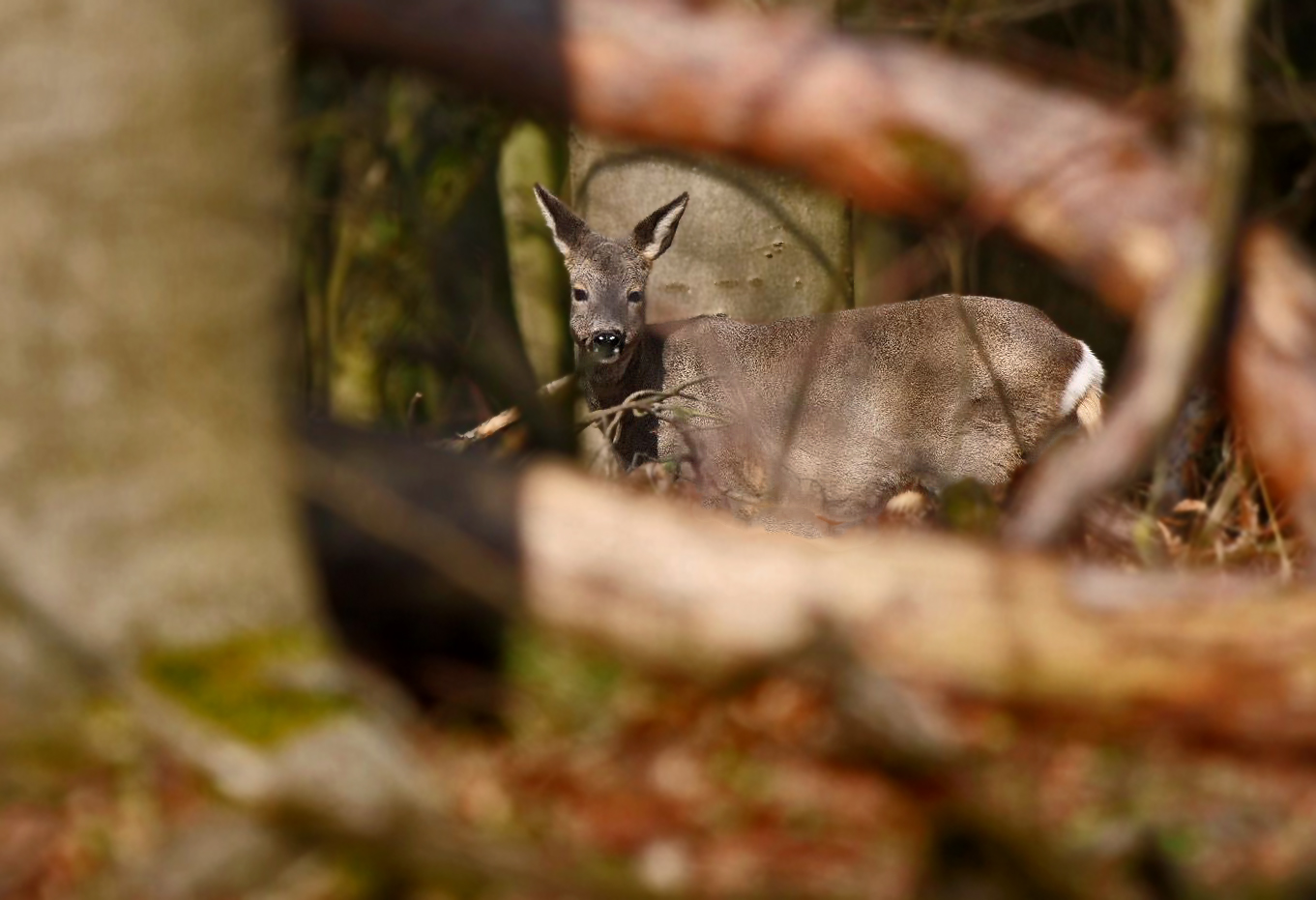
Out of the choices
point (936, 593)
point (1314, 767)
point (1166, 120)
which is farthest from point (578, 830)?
point (1166, 120)

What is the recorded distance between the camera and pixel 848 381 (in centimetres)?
821

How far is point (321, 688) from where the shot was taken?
3062mm

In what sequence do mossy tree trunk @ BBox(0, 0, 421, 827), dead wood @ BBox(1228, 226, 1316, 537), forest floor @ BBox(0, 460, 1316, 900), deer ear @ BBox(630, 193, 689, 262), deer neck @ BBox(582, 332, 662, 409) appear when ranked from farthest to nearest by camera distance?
1. deer neck @ BBox(582, 332, 662, 409)
2. deer ear @ BBox(630, 193, 689, 262)
3. dead wood @ BBox(1228, 226, 1316, 537)
4. mossy tree trunk @ BBox(0, 0, 421, 827)
5. forest floor @ BBox(0, 460, 1316, 900)

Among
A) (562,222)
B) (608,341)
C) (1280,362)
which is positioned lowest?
(608,341)

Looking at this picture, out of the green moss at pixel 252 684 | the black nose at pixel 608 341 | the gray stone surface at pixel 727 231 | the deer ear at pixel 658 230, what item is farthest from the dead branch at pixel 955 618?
the black nose at pixel 608 341

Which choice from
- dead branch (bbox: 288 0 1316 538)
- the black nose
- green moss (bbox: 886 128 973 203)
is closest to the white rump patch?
the black nose

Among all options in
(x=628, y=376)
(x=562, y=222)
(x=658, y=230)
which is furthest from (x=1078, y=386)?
(x=562, y=222)

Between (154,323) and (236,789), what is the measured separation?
0.88 m

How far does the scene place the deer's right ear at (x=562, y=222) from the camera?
8078 mm

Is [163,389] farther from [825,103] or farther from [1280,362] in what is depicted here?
[1280,362]

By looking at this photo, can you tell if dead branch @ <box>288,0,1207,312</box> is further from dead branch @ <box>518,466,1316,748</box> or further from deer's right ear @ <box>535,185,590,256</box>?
deer's right ear @ <box>535,185,590,256</box>

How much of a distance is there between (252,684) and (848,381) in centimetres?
553

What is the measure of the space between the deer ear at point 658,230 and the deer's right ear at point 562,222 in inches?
13.6

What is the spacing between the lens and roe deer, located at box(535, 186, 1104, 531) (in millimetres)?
7902
